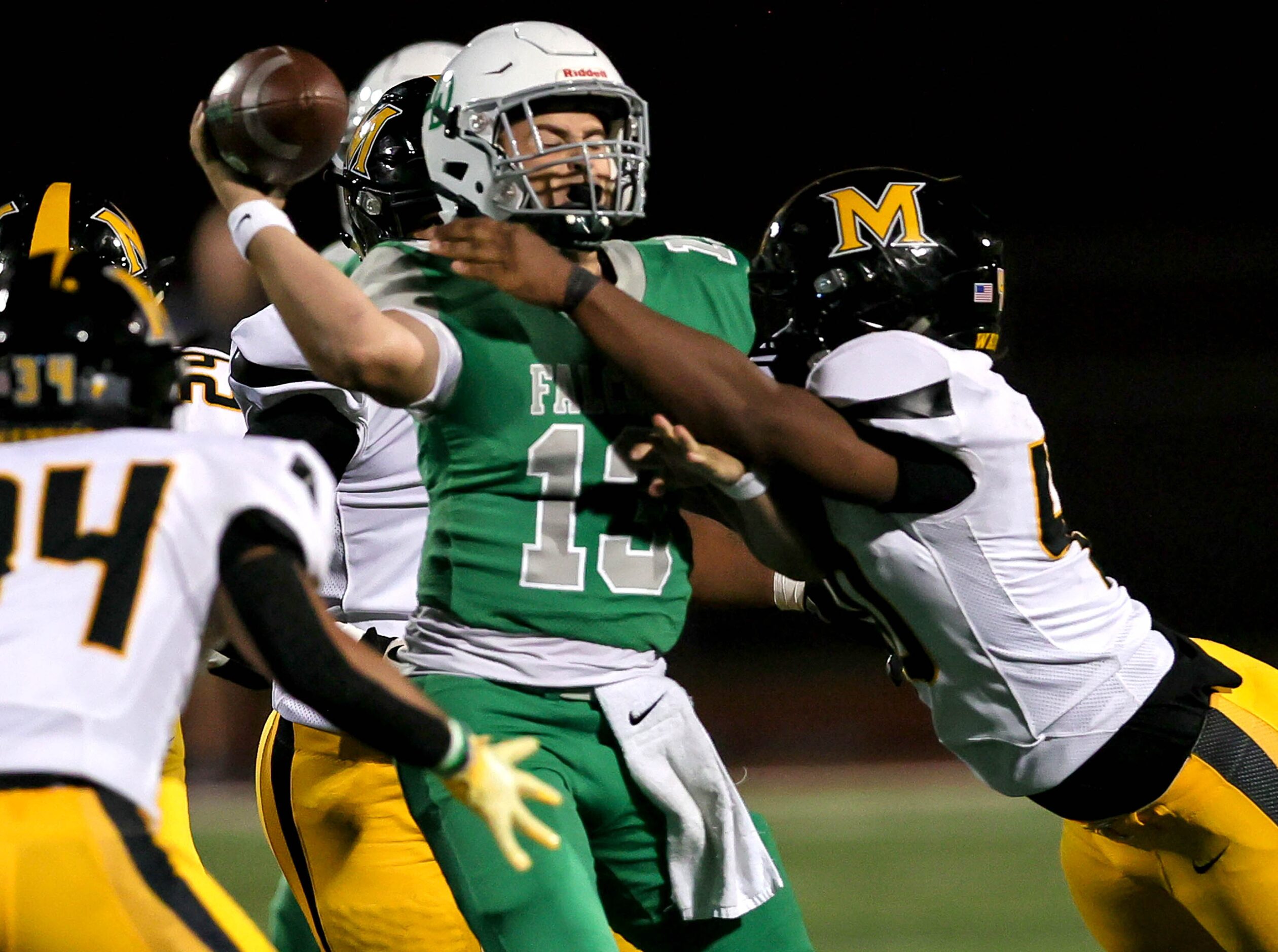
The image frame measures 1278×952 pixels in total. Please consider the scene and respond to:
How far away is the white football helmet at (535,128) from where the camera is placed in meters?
2.54

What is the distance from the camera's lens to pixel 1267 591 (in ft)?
30.4

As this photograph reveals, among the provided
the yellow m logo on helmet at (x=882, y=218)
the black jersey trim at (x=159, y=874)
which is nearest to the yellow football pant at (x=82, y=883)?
the black jersey trim at (x=159, y=874)

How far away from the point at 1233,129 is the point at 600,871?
9514mm

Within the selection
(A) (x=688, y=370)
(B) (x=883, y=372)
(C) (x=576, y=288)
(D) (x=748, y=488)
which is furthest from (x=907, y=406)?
(C) (x=576, y=288)

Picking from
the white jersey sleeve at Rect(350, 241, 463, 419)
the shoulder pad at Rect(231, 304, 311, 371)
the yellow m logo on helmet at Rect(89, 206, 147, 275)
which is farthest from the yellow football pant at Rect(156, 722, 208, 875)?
the yellow m logo on helmet at Rect(89, 206, 147, 275)

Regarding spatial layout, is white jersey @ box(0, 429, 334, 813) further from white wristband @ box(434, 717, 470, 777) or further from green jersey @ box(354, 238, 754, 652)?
green jersey @ box(354, 238, 754, 652)

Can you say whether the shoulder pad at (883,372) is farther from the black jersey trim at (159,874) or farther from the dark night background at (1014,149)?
the dark night background at (1014,149)

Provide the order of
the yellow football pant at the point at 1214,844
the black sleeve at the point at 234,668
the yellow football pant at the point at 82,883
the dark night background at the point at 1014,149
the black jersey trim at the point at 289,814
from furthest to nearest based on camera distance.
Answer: the dark night background at the point at 1014,149 → the black sleeve at the point at 234,668 → the black jersey trim at the point at 289,814 → the yellow football pant at the point at 1214,844 → the yellow football pant at the point at 82,883

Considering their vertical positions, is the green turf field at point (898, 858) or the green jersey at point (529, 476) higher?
the green jersey at point (529, 476)

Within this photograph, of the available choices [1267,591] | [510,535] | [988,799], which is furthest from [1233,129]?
[510,535]

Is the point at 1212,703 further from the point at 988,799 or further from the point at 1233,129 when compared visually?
the point at 1233,129

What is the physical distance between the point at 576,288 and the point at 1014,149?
884 centimetres

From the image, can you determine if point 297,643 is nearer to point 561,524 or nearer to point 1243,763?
point 561,524

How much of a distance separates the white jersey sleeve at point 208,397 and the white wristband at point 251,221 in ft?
3.77
